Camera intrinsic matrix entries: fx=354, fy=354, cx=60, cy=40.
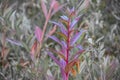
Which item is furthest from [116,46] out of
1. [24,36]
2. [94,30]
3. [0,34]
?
[0,34]

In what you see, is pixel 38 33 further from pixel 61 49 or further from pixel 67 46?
pixel 67 46

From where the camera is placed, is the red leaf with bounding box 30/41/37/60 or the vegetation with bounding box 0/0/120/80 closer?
the vegetation with bounding box 0/0/120/80

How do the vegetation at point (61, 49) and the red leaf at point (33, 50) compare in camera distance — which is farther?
the red leaf at point (33, 50)

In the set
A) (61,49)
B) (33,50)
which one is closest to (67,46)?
(61,49)

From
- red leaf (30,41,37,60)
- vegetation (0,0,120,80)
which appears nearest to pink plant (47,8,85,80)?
vegetation (0,0,120,80)

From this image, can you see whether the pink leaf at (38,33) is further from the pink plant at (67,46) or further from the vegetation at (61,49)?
the pink plant at (67,46)

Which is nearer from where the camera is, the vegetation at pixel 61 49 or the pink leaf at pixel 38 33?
the vegetation at pixel 61 49

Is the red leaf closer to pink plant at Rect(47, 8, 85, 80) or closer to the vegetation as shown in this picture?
the vegetation

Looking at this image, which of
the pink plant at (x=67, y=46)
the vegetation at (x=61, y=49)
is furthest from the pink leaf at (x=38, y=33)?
the pink plant at (x=67, y=46)

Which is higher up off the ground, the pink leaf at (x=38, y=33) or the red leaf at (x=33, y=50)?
the pink leaf at (x=38, y=33)

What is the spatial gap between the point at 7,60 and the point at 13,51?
0.08 metres

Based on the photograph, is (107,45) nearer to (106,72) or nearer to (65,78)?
(106,72)

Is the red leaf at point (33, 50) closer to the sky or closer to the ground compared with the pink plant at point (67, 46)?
closer to the ground

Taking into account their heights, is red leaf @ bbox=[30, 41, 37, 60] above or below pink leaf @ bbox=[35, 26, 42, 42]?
below
